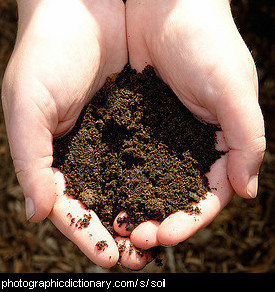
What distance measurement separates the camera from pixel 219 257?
2.49m

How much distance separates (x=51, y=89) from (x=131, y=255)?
2.73 feet

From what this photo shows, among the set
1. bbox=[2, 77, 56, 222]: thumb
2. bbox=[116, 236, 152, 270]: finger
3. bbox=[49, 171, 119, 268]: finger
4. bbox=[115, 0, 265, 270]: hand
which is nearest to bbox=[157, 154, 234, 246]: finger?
bbox=[115, 0, 265, 270]: hand

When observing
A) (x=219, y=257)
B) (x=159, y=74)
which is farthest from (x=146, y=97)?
(x=219, y=257)

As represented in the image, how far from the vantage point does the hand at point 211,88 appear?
151 cm

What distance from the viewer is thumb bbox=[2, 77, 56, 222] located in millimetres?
1475

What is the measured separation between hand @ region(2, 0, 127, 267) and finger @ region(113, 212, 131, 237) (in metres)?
0.07

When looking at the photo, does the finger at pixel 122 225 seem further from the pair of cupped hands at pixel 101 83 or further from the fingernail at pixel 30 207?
the fingernail at pixel 30 207

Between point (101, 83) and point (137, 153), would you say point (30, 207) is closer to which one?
point (137, 153)

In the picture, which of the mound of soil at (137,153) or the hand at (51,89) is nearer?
the hand at (51,89)

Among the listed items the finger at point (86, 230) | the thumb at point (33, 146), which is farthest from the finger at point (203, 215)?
the thumb at point (33, 146)

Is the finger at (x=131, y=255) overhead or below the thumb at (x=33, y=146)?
below

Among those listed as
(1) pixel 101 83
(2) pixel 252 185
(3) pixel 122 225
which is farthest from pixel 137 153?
(2) pixel 252 185

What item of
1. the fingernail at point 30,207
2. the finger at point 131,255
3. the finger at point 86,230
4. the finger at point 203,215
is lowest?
the finger at point 131,255

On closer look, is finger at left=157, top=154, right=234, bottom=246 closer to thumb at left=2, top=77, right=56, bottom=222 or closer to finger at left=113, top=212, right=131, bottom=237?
finger at left=113, top=212, right=131, bottom=237
